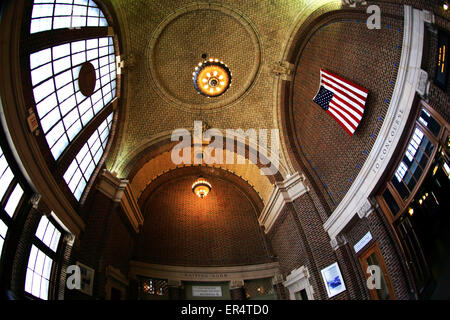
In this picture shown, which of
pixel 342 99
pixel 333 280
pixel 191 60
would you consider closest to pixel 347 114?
A: pixel 342 99

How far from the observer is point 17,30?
6.35 m

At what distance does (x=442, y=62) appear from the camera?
641cm

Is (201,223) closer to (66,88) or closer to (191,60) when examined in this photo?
(191,60)

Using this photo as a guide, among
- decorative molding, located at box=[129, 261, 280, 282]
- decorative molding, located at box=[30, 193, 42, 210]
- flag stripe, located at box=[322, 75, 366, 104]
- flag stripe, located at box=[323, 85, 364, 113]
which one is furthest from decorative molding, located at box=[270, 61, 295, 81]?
decorative molding, located at box=[30, 193, 42, 210]

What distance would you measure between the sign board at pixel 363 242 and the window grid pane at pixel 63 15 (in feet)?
36.6

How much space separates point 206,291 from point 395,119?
1138 cm

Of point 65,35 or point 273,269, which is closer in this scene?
point 65,35

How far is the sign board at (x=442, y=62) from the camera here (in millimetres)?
6312

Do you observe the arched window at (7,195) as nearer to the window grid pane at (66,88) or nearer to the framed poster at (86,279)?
the window grid pane at (66,88)

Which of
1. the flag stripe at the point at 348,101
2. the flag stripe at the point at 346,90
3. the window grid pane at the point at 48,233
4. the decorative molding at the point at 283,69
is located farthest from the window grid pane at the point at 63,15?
the flag stripe at the point at 348,101

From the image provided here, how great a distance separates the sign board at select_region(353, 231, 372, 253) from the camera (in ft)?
29.5
